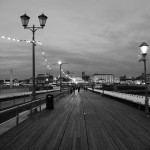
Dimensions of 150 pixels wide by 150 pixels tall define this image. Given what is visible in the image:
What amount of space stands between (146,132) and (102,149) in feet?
9.22

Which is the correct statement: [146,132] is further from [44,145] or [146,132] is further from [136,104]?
[136,104]

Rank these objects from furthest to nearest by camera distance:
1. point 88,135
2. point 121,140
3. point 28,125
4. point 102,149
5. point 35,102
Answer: point 35,102
point 28,125
point 88,135
point 121,140
point 102,149

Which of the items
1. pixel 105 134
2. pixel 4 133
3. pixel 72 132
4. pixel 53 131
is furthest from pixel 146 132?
pixel 4 133

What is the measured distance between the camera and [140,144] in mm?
6555

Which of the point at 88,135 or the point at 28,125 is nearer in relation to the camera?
the point at 88,135

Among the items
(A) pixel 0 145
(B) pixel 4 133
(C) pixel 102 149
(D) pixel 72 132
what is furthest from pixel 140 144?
(B) pixel 4 133

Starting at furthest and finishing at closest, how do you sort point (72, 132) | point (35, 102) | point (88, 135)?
1. point (35, 102)
2. point (72, 132)
3. point (88, 135)

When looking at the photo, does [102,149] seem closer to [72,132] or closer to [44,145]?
[44,145]

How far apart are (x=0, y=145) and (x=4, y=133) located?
5.27 feet

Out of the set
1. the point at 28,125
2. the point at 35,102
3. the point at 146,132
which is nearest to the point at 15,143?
the point at 28,125

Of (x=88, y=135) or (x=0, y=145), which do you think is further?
(x=88, y=135)

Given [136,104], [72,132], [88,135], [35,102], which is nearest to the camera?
[88,135]

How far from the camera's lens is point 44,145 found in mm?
6527

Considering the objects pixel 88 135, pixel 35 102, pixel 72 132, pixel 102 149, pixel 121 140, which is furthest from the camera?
pixel 35 102
